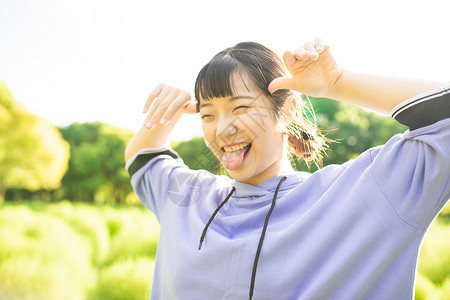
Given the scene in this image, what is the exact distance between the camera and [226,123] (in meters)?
0.74

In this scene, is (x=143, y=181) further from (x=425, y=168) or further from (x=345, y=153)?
(x=345, y=153)

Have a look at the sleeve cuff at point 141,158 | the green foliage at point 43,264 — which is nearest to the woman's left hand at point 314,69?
the sleeve cuff at point 141,158

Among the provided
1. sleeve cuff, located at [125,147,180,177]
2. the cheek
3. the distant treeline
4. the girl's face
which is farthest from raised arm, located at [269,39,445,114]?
the distant treeline

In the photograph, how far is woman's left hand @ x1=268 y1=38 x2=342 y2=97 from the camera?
1.92 feet

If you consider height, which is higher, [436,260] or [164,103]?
[164,103]

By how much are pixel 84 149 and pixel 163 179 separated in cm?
608

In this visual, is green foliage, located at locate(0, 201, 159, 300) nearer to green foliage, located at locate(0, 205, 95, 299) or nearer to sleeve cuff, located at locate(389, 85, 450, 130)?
green foliage, located at locate(0, 205, 95, 299)

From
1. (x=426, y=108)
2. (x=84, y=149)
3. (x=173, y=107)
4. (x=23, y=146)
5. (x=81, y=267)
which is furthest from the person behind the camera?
(x=84, y=149)

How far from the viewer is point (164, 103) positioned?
0.91 meters

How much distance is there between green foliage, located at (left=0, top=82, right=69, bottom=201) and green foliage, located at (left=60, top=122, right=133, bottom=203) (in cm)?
149

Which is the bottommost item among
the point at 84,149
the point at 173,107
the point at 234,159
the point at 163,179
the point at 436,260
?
the point at 84,149

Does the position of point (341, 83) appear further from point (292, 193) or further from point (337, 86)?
point (292, 193)

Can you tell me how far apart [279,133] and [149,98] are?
398 mm

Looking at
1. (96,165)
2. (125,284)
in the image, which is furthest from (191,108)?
(96,165)
